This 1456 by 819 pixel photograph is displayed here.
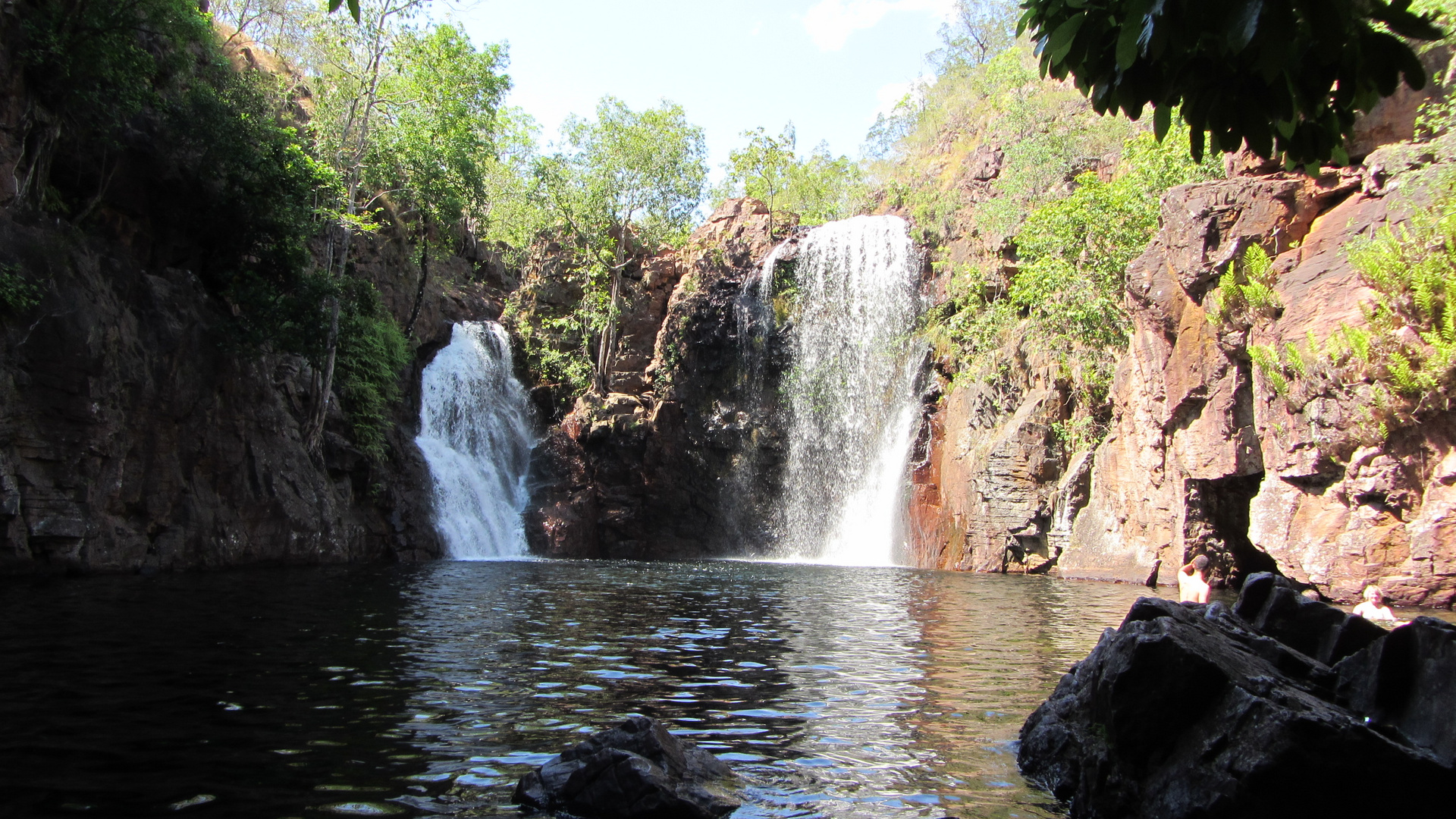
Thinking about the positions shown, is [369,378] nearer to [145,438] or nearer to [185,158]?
[185,158]

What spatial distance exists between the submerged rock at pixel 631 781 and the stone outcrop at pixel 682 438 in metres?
26.6

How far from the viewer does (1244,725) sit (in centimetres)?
455

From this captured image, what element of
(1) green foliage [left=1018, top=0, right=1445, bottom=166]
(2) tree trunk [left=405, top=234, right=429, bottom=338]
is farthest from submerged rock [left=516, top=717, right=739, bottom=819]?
(2) tree trunk [left=405, top=234, right=429, bottom=338]

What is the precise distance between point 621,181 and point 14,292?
84.9 feet

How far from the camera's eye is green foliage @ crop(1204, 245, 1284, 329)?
18062 mm

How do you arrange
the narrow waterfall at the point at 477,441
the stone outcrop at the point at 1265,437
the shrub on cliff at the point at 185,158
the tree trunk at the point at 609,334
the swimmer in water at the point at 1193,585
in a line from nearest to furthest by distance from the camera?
the swimmer in water at the point at 1193,585, the stone outcrop at the point at 1265,437, the shrub on cliff at the point at 185,158, the narrow waterfall at the point at 477,441, the tree trunk at the point at 609,334

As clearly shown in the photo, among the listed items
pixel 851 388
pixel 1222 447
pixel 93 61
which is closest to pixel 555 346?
pixel 851 388

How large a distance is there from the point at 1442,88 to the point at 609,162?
1099 inches

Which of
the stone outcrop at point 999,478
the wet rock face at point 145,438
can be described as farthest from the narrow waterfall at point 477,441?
the stone outcrop at point 999,478

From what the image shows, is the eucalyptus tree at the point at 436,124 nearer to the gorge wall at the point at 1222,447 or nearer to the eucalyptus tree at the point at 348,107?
the eucalyptus tree at the point at 348,107

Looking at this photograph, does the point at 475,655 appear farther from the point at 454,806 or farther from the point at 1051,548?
the point at 1051,548

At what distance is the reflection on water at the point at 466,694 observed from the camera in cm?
509

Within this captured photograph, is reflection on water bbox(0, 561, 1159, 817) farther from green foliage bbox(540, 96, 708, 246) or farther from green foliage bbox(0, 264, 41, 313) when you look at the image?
green foliage bbox(540, 96, 708, 246)

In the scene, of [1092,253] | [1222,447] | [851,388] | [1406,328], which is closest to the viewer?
[1406,328]
